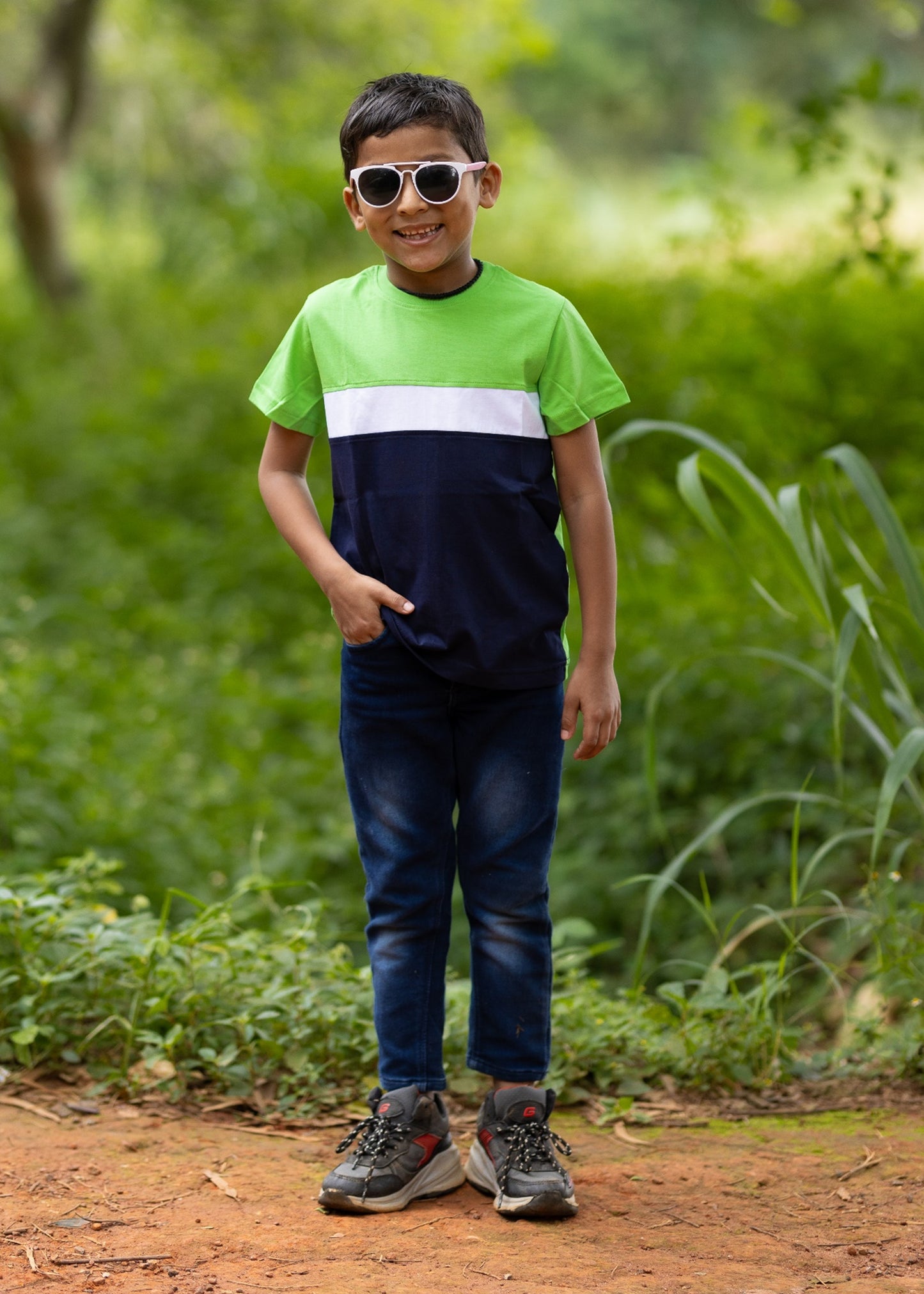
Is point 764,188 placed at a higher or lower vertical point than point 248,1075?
higher

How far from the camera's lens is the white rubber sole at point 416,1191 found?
213 cm

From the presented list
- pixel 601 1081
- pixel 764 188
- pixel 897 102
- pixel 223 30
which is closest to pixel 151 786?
pixel 601 1081

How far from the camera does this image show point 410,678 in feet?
6.95

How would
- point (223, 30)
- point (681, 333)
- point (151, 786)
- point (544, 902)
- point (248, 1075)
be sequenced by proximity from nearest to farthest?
point (544, 902) → point (248, 1075) → point (151, 786) → point (681, 333) → point (223, 30)

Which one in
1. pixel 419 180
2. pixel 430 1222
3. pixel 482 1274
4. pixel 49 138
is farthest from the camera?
pixel 49 138

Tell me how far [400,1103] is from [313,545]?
0.90 m

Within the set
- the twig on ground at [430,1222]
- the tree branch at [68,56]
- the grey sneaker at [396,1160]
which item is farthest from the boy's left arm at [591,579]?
the tree branch at [68,56]

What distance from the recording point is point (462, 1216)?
215cm

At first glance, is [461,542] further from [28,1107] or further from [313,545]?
[28,1107]

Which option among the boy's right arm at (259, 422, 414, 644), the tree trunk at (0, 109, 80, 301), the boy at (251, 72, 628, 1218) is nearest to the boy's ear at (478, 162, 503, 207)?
the boy at (251, 72, 628, 1218)

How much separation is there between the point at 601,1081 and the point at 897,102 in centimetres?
277

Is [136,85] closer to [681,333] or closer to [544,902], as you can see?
[681,333]

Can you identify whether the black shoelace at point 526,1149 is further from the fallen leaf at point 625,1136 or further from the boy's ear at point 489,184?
the boy's ear at point 489,184

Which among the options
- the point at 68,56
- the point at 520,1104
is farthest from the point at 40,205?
the point at 520,1104
